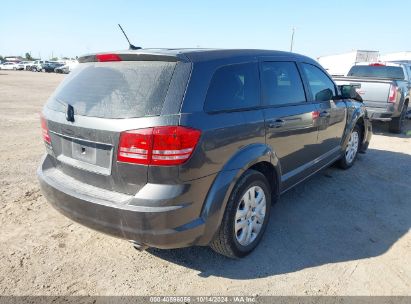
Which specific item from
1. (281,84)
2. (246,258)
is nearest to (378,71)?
(281,84)

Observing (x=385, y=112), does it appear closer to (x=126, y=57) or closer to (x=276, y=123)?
(x=276, y=123)

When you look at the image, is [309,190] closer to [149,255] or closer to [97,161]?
[149,255]

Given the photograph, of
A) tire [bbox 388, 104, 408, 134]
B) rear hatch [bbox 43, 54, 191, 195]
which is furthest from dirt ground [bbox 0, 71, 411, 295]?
tire [bbox 388, 104, 408, 134]

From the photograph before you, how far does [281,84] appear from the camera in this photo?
348cm

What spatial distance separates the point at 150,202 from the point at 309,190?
2939 mm

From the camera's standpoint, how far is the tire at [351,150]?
542cm

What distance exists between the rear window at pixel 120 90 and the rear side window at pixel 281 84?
3.61 ft

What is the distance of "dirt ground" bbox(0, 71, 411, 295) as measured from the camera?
2.71 m

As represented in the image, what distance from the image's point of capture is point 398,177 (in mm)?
5270

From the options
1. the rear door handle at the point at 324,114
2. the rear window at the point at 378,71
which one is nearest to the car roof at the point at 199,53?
the rear door handle at the point at 324,114

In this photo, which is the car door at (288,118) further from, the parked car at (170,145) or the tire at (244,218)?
the tire at (244,218)

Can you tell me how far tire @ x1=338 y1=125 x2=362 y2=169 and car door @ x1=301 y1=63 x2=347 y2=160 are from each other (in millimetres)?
496

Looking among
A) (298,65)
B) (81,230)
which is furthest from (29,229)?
(298,65)

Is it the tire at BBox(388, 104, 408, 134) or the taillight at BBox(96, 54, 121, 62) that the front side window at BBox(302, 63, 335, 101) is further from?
the tire at BBox(388, 104, 408, 134)
